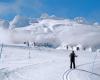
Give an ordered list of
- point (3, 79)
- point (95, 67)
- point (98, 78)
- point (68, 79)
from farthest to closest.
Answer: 1. point (95, 67)
2. point (98, 78)
3. point (68, 79)
4. point (3, 79)

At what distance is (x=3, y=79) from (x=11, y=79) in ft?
2.30

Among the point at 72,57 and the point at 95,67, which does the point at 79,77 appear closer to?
the point at 72,57

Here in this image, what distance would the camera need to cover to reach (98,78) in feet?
98.0

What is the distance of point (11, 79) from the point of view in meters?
22.4

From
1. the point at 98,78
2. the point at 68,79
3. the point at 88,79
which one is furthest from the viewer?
the point at 98,78

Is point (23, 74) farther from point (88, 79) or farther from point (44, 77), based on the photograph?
point (88, 79)

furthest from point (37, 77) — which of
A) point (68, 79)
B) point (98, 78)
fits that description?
point (98, 78)

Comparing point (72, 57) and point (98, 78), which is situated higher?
point (72, 57)

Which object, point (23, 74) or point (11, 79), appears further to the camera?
point (23, 74)

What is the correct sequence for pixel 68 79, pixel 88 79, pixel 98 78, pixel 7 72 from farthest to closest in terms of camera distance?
pixel 98 78 < pixel 88 79 < pixel 7 72 < pixel 68 79

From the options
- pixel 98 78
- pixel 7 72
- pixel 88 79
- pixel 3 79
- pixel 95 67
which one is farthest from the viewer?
pixel 95 67

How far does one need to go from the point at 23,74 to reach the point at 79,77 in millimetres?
5078

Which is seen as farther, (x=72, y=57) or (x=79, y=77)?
(x=72, y=57)

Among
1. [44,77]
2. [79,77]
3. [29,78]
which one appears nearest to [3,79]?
[29,78]
